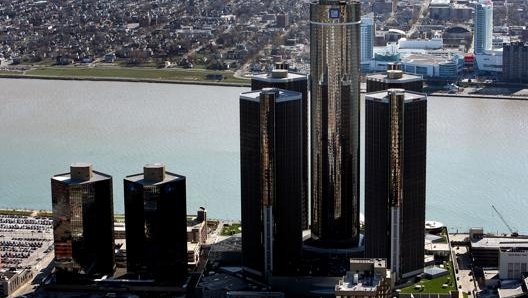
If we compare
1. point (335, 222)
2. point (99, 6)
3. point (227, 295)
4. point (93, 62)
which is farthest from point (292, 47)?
point (227, 295)

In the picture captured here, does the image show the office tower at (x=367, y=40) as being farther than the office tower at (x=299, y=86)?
Yes

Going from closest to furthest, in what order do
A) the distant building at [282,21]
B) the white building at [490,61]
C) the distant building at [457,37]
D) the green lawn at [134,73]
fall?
the green lawn at [134,73] < the white building at [490,61] < the distant building at [457,37] < the distant building at [282,21]

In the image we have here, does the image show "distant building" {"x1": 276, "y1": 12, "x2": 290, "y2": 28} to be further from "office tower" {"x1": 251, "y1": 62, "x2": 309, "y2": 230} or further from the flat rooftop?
the flat rooftop

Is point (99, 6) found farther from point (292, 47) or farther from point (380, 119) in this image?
point (380, 119)

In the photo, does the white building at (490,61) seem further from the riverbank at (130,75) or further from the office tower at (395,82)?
the office tower at (395,82)

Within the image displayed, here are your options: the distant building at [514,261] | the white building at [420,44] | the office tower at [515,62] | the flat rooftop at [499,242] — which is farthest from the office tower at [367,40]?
the distant building at [514,261]

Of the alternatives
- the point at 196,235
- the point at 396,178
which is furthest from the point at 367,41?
the point at 396,178

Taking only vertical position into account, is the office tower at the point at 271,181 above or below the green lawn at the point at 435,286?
above
